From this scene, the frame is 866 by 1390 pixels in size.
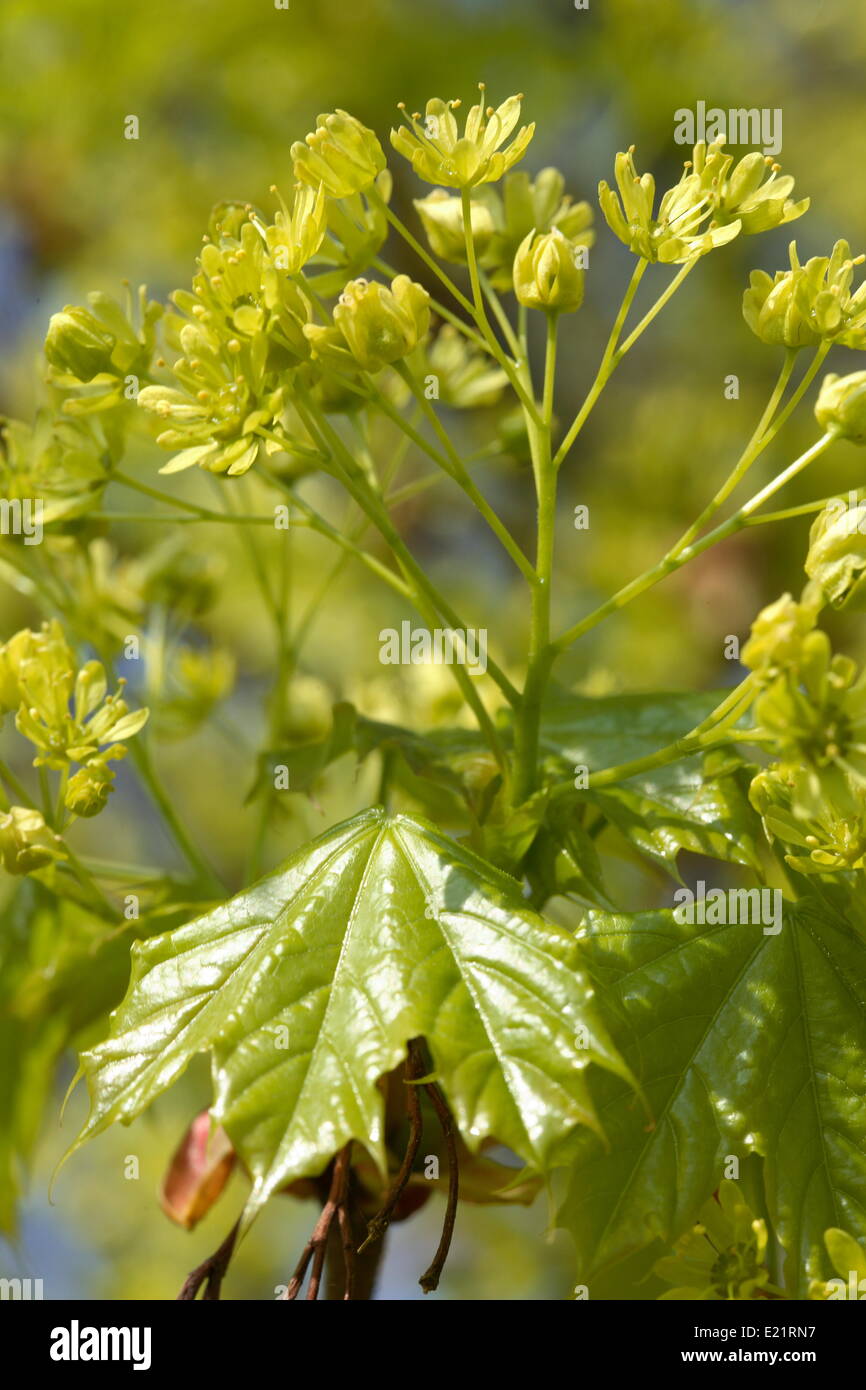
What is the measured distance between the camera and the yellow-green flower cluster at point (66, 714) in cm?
88

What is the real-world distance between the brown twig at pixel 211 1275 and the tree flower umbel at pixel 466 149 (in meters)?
0.69

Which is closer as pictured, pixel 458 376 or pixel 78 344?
pixel 78 344

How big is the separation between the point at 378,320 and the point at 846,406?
299mm

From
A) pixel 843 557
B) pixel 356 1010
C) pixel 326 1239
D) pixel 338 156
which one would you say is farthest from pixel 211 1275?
pixel 338 156

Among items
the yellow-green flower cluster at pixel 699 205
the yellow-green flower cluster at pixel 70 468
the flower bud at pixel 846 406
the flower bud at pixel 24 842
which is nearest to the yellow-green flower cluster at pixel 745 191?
the yellow-green flower cluster at pixel 699 205

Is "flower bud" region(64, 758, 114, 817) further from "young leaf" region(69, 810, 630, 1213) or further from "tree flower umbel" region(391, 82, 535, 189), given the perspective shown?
"tree flower umbel" region(391, 82, 535, 189)

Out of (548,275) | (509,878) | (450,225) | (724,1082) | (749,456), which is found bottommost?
(724,1082)

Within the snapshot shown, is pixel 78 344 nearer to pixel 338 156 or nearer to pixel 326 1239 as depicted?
pixel 338 156

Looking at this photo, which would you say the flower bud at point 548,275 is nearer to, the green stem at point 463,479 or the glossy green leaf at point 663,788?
the green stem at point 463,479

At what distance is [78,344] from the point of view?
0.91 metres

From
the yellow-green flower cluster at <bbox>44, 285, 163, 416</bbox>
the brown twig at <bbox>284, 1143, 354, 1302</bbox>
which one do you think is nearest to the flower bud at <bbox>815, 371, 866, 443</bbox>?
the yellow-green flower cluster at <bbox>44, 285, 163, 416</bbox>

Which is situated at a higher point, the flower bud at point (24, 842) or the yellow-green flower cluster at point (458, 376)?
the yellow-green flower cluster at point (458, 376)

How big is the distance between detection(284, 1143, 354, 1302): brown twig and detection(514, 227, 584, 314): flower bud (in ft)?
1.88
